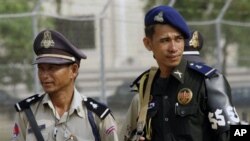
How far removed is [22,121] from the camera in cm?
316

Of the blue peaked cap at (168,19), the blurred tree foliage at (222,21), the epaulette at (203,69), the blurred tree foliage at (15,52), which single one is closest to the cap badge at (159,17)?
the blue peaked cap at (168,19)

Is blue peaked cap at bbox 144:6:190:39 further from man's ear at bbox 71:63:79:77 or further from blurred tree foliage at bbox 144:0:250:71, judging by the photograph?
blurred tree foliage at bbox 144:0:250:71

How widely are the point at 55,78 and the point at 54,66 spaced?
0.19ft

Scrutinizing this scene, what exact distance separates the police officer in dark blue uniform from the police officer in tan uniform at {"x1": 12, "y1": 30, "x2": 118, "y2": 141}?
197 millimetres

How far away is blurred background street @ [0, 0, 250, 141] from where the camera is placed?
7.95m

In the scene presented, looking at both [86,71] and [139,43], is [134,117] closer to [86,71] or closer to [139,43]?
[86,71]

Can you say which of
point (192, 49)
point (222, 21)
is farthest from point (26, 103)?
point (222, 21)

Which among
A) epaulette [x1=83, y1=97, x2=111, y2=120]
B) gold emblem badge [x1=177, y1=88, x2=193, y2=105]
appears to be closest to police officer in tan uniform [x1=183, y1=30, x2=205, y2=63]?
gold emblem badge [x1=177, y1=88, x2=193, y2=105]

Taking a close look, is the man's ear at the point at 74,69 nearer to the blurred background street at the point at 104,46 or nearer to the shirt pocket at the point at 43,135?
the shirt pocket at the point at 43,135

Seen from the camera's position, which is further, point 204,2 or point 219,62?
point 204,2

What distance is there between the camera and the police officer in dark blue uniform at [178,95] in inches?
113

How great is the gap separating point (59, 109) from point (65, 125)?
0.29ft

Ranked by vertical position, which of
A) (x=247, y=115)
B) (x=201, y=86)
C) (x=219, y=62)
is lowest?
(x=247, y=115)

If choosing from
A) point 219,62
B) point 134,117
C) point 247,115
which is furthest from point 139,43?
point 134,117
